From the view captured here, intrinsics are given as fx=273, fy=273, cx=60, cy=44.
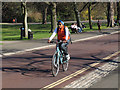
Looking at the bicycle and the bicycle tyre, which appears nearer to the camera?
the bicycle

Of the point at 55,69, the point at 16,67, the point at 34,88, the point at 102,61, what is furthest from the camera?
the point at 102,61

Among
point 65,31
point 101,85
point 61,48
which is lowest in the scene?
point 101,85

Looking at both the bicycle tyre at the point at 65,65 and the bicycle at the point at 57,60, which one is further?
the bicycle tyre at the point at 65,65

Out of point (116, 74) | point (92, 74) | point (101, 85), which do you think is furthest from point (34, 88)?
point (116, 74)

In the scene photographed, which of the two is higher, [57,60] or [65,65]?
[57,60]

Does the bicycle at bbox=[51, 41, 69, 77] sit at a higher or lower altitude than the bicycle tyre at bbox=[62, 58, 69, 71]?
higher

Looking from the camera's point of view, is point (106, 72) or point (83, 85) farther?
point (106, 72)

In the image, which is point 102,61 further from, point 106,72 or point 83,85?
point 83,85

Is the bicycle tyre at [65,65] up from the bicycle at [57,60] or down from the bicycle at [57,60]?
down

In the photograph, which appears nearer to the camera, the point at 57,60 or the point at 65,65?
the point at 57,60

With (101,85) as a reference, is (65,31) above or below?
above

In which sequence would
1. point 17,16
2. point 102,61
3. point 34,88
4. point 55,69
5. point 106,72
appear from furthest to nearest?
point 17,16, point 102,61, point 106,72, point 55,69, point 34,88

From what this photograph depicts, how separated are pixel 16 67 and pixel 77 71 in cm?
259

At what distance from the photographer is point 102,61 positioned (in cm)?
1254
